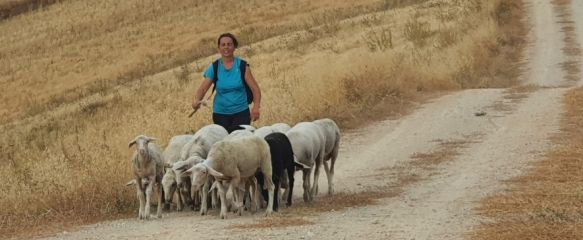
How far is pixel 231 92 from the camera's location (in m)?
11.5

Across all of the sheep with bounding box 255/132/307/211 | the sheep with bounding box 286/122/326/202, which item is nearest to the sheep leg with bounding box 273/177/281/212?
the sheep with bounding box 255/132/307/211

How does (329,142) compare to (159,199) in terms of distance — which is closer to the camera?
(159,199)

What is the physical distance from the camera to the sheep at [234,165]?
9.84 m

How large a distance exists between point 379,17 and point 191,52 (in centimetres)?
932

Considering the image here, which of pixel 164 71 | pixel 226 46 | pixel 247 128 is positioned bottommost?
pixel 164 71

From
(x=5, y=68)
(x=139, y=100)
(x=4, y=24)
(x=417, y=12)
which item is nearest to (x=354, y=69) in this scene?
(x=139, y=100)

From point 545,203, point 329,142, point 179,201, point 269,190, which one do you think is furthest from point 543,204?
point 179,201

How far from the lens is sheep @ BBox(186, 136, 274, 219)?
984 cm

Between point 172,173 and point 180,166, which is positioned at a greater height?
point 180,166

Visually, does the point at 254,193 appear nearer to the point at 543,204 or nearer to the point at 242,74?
the point at 242,74

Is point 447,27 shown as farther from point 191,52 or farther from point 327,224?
point 327,224

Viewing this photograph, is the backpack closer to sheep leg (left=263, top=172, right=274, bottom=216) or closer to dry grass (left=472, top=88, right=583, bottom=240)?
sheep leg (left=263, top=172, right=274, bottom=216)

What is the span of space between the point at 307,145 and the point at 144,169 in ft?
6.82

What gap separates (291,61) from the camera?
31.2 meters
